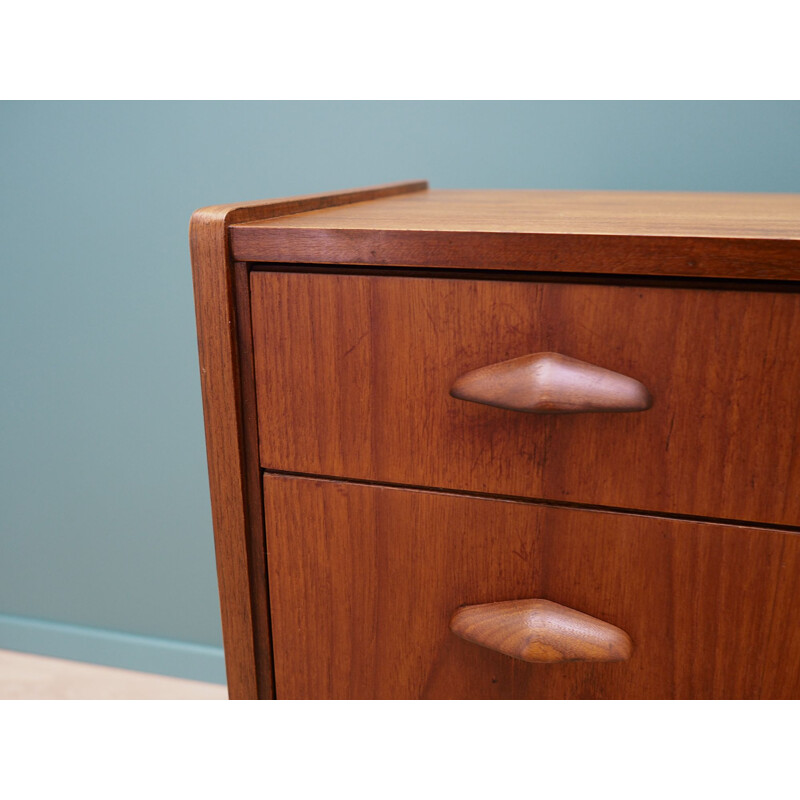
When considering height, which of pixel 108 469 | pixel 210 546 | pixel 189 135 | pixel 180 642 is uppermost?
pixel 189 135

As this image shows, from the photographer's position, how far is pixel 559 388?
411 mm

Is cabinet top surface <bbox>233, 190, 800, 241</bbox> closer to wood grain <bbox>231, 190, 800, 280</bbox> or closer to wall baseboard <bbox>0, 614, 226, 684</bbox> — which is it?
wood grain <bbox>231, 190, 800, 280</bbox>

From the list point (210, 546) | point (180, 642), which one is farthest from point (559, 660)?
point (180, 642)

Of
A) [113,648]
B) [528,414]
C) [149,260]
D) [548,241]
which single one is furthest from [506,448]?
[113,648]

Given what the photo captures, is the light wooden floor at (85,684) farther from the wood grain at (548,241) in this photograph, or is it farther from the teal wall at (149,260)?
the wood grain at (548,241)

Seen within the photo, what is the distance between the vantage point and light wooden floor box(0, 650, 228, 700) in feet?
4.00

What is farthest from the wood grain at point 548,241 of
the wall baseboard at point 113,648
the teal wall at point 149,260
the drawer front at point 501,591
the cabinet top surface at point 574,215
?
the wall baseboard at point 113,648

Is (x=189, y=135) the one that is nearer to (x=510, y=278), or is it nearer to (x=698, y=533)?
(x=510, y=278)

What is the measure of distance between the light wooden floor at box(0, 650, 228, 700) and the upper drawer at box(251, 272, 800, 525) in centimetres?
92

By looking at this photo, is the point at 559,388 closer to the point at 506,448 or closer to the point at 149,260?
the point at 506,448

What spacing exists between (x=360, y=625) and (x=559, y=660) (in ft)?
0.45

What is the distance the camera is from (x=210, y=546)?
3.86 ft

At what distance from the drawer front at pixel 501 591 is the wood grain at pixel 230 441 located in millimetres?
16

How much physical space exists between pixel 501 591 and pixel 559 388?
15 centimetres
